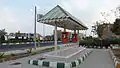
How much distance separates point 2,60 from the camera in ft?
40.8

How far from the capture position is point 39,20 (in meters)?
8.55

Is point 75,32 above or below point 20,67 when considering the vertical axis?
above

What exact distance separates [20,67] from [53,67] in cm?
463

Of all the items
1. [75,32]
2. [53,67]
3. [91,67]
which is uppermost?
[75,32]

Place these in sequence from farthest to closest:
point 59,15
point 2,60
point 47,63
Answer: point 2,60 < point 59,15 < point 47,63

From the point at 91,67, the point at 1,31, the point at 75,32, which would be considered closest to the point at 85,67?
the point at 91,67

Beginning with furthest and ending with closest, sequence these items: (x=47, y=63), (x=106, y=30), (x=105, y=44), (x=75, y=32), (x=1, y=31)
Result: (x=1, y=31), (x=106, y=30), (x=105, y=44), (x=75, y=32), (x=47, y=63)

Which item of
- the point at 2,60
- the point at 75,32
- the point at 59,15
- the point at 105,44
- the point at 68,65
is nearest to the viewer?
the point at 68,65

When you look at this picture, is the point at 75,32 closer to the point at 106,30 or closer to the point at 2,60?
the point at 2,60

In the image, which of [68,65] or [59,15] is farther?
[59,15]

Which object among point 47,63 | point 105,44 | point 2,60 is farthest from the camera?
point 105,44

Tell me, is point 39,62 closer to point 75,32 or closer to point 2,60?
point 2,60

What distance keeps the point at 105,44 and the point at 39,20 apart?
27299mm

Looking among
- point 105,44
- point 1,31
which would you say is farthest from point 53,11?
point 1,31
